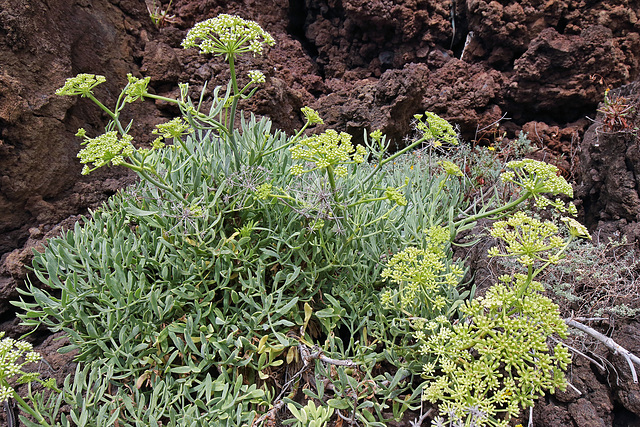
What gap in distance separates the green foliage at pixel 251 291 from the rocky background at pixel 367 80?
527 mm

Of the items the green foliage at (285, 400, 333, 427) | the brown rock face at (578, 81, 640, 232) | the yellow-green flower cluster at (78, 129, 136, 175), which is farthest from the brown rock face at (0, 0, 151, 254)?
the brown rock face at (578, 81, 640, 232)

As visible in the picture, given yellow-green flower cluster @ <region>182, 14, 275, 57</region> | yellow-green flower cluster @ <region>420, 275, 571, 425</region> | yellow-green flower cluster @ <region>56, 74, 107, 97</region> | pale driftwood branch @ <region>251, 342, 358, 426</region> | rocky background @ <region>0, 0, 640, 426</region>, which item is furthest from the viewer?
rocky background @ <region>0, 0, 640, 426</region>

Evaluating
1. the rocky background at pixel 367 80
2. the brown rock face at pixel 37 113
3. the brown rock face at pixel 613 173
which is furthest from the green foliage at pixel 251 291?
the brown rock face at pixel 613 173

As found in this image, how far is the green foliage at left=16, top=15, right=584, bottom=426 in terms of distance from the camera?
1.62 m

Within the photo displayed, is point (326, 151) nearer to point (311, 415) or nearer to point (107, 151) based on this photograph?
point (107, 151)

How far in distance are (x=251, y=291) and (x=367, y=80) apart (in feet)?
11.1

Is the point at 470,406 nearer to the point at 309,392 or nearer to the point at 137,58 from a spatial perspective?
the point at 309,392

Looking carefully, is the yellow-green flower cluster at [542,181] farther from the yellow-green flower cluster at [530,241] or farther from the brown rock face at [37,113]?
the brown rock face at [37,113]

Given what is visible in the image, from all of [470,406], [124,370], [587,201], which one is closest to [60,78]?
[124,370]

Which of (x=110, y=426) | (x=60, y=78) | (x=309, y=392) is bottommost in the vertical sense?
(x=110, y=426)

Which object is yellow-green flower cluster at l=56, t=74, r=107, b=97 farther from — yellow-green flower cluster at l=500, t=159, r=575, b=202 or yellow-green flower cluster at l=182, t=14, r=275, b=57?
yellow-green flower cluster at l=500, t=159, r=575, b=202

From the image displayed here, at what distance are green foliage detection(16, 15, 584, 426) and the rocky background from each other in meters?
0.53

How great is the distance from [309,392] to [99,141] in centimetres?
134

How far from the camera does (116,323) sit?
1867 mm
